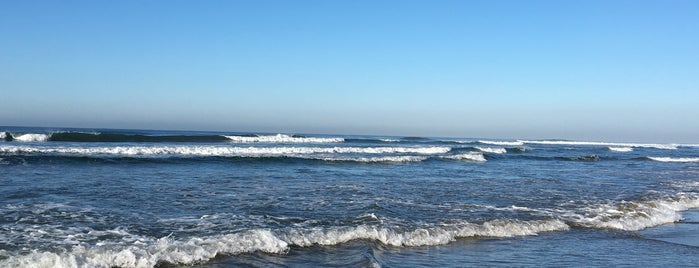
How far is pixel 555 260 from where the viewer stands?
22.1 ft

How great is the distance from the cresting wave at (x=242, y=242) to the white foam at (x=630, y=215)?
1209 mm

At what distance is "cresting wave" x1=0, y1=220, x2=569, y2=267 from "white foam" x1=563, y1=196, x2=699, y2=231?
1.21 meters

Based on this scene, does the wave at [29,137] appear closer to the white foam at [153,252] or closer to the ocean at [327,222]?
the ocean at [327,222]

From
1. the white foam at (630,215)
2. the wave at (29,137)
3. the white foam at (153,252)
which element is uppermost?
the wave at (29,137)

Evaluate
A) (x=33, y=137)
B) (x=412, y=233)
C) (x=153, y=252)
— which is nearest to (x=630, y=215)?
(x=412, y=233)

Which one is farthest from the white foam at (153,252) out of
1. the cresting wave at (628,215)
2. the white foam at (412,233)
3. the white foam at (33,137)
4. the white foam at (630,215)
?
the white foam at (33,137)

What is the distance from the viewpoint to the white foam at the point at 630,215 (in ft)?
31.9

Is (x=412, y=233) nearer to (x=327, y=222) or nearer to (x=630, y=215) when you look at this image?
(x=327, y=222)

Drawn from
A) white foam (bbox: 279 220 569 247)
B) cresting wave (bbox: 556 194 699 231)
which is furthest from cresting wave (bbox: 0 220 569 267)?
cresting wave (bbox: 556 194 699 231)

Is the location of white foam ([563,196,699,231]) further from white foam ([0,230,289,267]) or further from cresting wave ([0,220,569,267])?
white foam ([0,230,289,267])

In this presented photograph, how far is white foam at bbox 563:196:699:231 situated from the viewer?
9719 millimetres

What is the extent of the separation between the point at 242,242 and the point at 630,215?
26.5 feet

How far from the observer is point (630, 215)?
10555mm

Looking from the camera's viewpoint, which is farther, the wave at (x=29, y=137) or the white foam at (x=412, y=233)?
the wave at (x=29, y=137)
